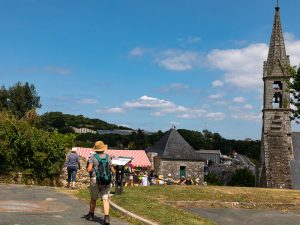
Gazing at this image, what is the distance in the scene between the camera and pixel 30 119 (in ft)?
69.9

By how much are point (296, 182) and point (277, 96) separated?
9667mm

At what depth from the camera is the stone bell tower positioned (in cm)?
3588

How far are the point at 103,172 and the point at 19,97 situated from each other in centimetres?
3668

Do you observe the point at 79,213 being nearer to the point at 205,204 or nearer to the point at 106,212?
the point at 106,212

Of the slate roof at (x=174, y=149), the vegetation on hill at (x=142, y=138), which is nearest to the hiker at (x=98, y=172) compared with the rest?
the slate roof at (x=174, y=149)

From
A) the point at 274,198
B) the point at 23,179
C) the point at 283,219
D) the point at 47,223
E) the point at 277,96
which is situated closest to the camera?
the point at 47,223

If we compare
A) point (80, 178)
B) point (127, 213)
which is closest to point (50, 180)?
point (80, 178)

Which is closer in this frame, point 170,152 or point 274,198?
point 274,198

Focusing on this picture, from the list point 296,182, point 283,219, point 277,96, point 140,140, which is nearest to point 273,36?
point 277,96

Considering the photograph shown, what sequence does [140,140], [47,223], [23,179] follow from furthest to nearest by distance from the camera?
1. [140,140]
2. [23,179]
3. [47,223]

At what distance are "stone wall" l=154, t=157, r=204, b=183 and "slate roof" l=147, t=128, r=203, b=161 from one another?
509mm

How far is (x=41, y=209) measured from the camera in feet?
28.6

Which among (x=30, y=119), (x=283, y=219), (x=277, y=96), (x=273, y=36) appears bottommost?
(x=283, y=219)

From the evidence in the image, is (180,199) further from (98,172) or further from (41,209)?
(98,172)
